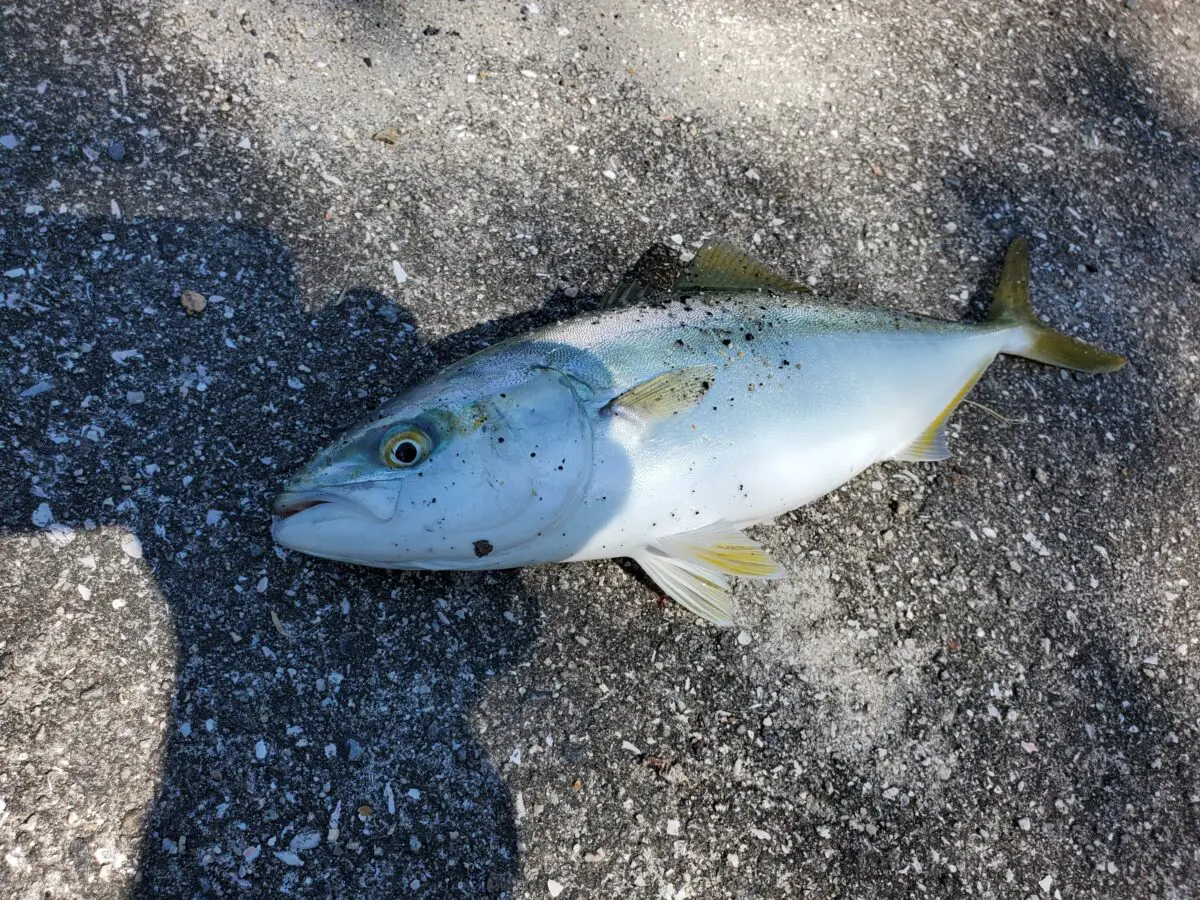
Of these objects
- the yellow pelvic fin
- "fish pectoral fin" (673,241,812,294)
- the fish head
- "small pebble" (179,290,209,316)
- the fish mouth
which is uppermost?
"fish pectoral fin" (673,241,812,294)

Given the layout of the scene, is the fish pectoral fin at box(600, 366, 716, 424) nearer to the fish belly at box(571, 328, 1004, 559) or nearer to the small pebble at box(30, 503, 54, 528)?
the fish belly at box(571, 328, 1004, 559)

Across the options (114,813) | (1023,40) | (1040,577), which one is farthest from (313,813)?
(1023,40)

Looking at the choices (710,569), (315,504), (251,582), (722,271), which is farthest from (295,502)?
(722,271)

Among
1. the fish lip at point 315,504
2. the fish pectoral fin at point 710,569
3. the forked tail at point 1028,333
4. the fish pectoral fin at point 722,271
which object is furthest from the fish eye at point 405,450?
the forked tail at point 1028,333

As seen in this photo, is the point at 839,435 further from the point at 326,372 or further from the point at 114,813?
the point at 114,813

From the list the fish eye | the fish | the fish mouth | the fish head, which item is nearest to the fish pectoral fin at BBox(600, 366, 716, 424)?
the fish

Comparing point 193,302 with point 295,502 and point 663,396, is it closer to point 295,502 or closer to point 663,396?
point 295,502
